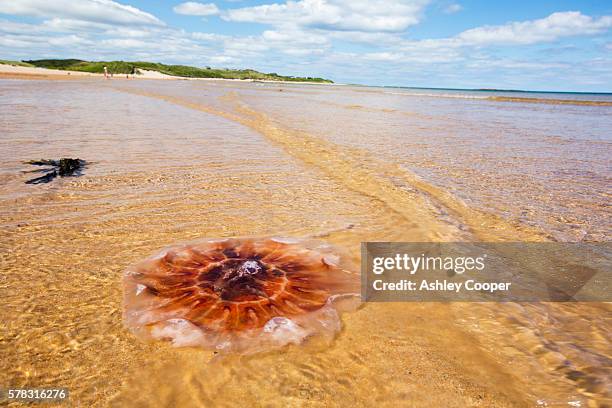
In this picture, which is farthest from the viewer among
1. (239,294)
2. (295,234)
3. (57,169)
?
(57,169)

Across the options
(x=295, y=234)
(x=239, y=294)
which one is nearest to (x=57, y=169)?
(x=295, y=234)

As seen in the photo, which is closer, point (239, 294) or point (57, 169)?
point (239, 294)

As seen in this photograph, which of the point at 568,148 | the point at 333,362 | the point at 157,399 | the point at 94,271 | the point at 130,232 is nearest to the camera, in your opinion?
the point at 157,399

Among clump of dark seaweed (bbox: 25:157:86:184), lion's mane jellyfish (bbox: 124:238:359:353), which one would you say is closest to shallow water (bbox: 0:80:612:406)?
lion's mane jellyfish (bbox: 124:238:359:353)

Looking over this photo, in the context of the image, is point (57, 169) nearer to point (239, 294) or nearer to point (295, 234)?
point (295, 234)

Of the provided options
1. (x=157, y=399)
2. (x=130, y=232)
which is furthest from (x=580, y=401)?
(x=130, y=232)

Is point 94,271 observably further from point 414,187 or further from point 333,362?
point 414,187

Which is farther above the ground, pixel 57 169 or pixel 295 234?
pixel 57 169
